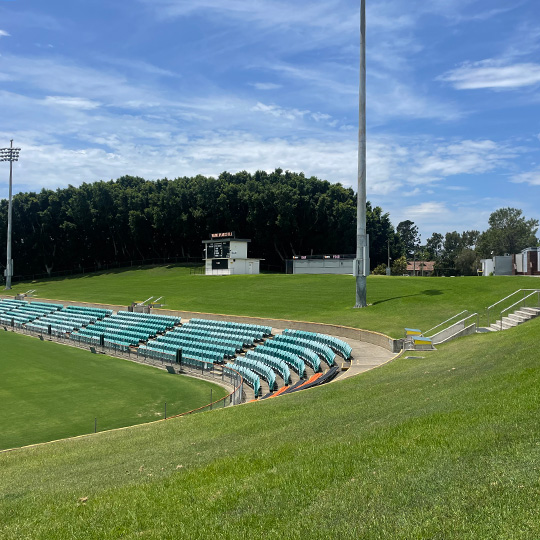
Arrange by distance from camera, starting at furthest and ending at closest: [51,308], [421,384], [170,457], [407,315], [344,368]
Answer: [51,308]
[407,315]
[344,368]
[421,384]
[170,457]

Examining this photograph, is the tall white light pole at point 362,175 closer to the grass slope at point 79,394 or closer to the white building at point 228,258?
the grass slope at point 79,394

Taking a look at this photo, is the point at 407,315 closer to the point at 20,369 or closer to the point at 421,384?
the point at 421,384

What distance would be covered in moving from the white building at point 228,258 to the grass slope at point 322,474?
5485 cm

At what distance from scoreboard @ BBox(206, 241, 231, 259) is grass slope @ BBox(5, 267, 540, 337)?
11.6ft

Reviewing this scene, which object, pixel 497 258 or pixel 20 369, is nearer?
pixel 20 369

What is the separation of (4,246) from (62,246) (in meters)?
11.3

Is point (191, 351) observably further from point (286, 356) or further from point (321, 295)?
point (321, 295)

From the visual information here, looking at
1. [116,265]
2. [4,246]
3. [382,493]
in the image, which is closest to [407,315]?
[382,493]

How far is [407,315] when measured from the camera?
33281 millimetres

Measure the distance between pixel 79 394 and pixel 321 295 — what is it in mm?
27700

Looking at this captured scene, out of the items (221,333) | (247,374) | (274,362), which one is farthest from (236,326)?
(247,374)

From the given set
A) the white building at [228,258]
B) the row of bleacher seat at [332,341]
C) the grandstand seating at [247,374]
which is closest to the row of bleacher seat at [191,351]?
the grandstand seating at [247,374]

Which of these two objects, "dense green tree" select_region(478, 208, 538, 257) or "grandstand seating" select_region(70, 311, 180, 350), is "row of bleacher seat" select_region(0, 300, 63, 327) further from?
"dense green tree" select_region(478, 208, 538, 257)

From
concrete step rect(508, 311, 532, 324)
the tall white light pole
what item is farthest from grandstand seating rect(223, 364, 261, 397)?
the tall white light pole
